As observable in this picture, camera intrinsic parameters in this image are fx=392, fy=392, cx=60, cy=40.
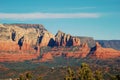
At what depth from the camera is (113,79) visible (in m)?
184

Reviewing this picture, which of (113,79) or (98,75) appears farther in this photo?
(98,75)

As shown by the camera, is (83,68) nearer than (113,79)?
No

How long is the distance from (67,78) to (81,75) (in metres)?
7.40

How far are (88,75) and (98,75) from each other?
6349 mm

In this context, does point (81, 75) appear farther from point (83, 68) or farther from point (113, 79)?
point (113, 79)

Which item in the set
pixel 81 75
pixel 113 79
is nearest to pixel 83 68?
pixel 81 75

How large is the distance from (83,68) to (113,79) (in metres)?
18.3

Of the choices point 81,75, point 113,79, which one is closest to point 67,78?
point 81,75

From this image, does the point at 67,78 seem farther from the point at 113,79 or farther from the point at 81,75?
the point at 113,79

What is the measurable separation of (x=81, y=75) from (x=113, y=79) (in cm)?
1829

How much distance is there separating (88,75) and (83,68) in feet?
14.7

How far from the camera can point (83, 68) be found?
19550cm

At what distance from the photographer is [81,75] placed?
195000 mm
